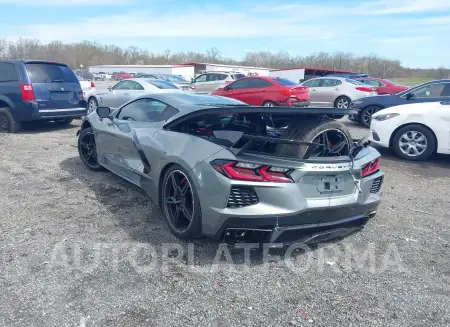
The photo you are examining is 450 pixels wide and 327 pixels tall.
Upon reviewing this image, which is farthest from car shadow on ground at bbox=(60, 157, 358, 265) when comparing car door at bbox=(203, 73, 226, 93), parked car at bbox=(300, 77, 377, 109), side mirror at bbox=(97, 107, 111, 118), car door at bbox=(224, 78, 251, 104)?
car door at bbox=(203, 73, 226, 93)

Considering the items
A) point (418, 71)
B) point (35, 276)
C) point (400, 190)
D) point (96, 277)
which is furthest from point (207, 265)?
point (418, 71)

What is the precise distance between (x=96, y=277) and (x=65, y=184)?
265 cm

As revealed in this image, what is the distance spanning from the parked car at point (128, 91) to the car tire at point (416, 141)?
7712 millimetres

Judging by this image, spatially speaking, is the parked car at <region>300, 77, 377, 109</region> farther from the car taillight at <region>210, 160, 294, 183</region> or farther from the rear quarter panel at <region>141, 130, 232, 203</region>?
the car taillight at <region>210, 160, 294, 183</region>

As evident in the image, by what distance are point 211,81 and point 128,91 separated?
757 cm

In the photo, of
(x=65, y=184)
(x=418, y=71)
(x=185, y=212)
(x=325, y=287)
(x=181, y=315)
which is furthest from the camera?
(x=418, y=71)

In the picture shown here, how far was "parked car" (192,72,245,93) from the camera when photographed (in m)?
19.6

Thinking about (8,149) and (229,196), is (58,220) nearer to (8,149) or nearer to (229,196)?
(229,196)

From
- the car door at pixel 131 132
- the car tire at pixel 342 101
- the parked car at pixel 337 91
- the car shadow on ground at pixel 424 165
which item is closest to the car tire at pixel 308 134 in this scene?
the car door at pixel 131 132

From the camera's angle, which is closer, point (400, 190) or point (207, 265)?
point (207, 265)

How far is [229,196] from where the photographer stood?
303 centimetres

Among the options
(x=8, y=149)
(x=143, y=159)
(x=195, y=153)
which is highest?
(x=195, y=153)

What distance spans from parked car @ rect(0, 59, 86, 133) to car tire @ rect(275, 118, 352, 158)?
7.32m

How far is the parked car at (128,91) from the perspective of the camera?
12805mm
